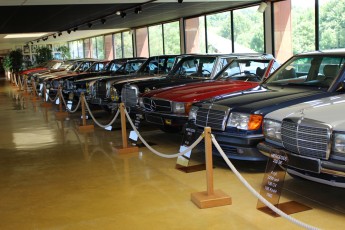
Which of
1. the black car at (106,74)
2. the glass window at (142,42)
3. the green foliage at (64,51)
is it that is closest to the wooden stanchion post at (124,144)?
the black car at (106,74)

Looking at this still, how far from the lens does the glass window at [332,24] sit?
461 inches

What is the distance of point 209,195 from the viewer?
467 cm

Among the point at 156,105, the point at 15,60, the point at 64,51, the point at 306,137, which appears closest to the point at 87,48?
the point at 64,51

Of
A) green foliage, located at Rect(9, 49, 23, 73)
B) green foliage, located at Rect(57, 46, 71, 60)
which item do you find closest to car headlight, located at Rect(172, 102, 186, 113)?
→ green foliage, located at Rect(9, 49, 23, 73)

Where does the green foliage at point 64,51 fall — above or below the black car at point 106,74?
above

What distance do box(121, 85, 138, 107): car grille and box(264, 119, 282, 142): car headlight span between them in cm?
431

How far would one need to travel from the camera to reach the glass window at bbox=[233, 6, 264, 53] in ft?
50.1

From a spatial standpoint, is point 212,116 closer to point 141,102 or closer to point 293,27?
point 141,102

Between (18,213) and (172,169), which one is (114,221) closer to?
(18,213)

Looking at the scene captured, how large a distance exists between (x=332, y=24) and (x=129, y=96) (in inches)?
255

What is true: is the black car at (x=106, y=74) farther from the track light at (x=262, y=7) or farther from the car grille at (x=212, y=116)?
the car grille at (x=212, y=116)

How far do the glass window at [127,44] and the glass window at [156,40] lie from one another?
3052mm

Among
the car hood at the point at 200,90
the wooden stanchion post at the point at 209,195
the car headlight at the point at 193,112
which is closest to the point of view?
the wooden stanchion post at the point at 209,195

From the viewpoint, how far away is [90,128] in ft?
32.5
